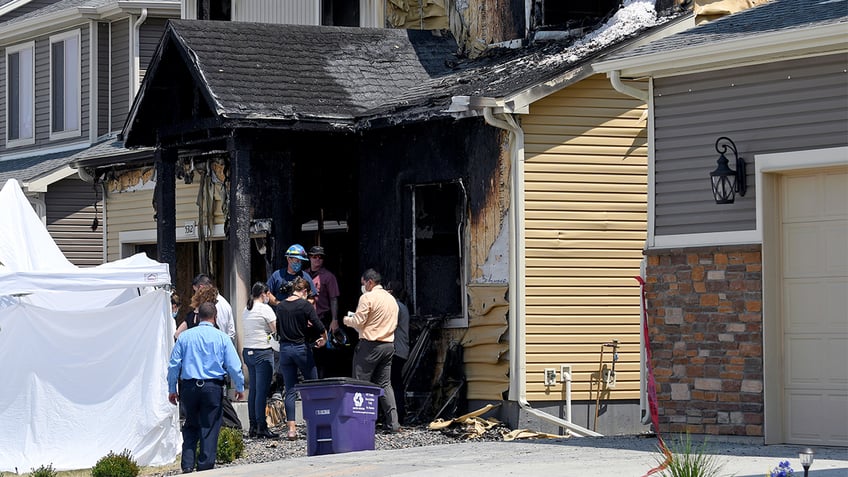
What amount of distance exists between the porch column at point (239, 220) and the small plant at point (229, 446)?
3350 mm

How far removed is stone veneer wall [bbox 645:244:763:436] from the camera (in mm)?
13344

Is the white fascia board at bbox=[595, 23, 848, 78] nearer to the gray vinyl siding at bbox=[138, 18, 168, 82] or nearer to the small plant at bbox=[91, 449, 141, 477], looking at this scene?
the small plant at bbox=[91, 449, 141, 477]

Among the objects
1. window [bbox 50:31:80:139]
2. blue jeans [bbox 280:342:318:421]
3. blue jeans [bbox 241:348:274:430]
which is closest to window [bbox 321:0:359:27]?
window [bbox 50:31:80:139]

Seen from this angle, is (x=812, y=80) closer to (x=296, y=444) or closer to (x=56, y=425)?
(x=296, y=444)

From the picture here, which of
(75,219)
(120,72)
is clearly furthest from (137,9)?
(75,219)

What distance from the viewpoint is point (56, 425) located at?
582 inches

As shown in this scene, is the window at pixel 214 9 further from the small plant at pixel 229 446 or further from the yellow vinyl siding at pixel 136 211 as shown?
the small plant at pixel 229 446

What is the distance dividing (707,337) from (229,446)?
466 cm

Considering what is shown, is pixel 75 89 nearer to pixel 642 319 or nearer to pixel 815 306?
pixel 642 319

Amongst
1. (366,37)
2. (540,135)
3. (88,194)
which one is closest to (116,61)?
(88,194)

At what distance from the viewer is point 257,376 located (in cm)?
1652

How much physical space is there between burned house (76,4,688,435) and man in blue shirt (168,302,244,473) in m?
4.18

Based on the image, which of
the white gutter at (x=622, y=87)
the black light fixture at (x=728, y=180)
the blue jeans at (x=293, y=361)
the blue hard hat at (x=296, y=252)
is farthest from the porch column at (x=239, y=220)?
the black light fixture at (x=728, y=180)

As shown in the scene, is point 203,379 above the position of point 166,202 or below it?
below
